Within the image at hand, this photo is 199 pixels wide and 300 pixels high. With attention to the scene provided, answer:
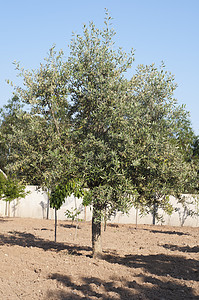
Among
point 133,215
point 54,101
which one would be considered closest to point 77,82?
point 54,101

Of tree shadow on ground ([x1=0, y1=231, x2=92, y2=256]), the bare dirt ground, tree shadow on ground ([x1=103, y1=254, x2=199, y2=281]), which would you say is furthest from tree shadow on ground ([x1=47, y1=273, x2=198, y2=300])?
tree shadow on ground ([x1=0, y1=231, x2=92, y2=256])

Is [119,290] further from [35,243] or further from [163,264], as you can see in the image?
[35,243]

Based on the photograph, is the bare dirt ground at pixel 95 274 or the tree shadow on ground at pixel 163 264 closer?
the bare dirt ground at pixel 95 274

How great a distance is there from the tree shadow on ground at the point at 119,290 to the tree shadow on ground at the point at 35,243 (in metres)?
3.52

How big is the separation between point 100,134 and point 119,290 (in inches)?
157

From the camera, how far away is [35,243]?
1411 centimetres

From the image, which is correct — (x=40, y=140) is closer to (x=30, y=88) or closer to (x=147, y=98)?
(x=30, y=88)

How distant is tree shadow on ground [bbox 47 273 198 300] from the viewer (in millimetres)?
7414

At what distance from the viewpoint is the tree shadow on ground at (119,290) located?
24.3 feet

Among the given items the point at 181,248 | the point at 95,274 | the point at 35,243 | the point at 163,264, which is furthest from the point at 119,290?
the point at 181,248

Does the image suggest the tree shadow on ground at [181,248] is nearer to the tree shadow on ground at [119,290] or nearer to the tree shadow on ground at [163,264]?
the tree shadow on ground at [163,264]

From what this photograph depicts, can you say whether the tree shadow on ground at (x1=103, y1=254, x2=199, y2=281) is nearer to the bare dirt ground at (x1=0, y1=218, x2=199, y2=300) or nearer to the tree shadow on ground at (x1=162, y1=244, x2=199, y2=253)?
the bare dirt ground at (x1=0, y1=218, x2=199, y2=300)

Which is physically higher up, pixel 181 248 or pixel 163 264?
pixel 163 264

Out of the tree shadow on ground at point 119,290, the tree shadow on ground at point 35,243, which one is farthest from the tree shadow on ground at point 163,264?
the tree shadow on ground at point 35,243
